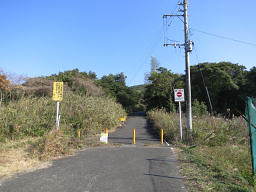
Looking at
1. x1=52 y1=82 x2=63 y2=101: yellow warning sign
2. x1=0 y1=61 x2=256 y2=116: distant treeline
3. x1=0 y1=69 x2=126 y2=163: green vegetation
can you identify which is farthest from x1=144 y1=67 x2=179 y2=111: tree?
x1=52 y1=82 x2=63 y2=101: yellow warning sign

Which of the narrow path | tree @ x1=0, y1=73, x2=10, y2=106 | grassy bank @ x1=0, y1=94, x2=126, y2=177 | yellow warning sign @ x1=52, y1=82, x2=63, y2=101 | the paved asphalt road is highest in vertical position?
tree @ x1=0, y1=73, x2=10, y2=106

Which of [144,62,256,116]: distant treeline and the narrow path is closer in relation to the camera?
the narrow path

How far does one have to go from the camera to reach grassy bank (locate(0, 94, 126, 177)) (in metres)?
7.24

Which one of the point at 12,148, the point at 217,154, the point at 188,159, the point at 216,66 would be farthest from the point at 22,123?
the point at 216,66

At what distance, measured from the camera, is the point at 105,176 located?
5258 millimetres

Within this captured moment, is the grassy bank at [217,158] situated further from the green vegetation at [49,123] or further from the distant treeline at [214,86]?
the distant treeline at [214,86]

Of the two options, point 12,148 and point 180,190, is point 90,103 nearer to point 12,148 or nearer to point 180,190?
point 12,148

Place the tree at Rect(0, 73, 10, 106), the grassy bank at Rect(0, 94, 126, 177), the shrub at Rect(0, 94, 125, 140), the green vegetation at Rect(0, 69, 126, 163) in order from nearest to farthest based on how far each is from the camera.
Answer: the grassy bank at Rect(0, 94, 126, 177)
the green vegetation at Rect(0, 69, 126, 163)
the shrub at Rect(0, 94, 125, 140)
the tree at Rect(0, 73, 10, 106)

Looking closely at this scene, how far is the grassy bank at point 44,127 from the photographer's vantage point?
7.24m

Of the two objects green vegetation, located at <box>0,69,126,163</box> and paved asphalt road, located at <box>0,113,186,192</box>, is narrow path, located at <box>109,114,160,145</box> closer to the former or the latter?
green vegetation, located at <box>0,69,126,163</box>

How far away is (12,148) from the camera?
26.4 feet

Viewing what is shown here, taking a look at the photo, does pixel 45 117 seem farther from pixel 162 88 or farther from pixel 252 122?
pixel 162 88

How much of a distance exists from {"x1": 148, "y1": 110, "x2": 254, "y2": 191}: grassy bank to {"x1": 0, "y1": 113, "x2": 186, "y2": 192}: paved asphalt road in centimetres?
52

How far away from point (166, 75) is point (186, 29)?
2054 cm
